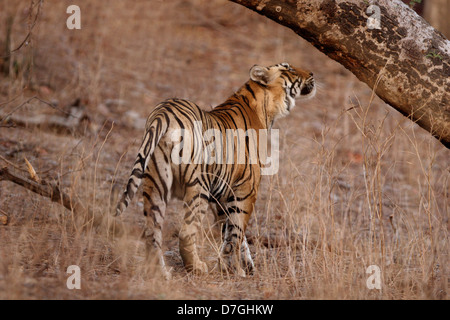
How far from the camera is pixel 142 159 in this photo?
3.82 metres

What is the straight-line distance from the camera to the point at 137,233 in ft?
16.4

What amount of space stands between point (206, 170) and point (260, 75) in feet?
3.47

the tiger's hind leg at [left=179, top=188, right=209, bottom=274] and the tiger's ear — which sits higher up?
the tiger's ear

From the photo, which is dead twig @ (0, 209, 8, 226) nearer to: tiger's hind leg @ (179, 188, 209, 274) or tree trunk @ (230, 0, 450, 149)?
tiger's hind leg @ (179, 188, 209, 274)

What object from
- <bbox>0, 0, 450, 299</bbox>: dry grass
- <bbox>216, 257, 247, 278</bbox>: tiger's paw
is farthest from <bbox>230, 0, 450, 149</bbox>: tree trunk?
<bbox>216, 257, 247, 278</bbox>: tiger's paw

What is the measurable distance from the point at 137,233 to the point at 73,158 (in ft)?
6.57

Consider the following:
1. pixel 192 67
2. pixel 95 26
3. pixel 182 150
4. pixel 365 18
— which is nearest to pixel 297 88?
pixel 365 18

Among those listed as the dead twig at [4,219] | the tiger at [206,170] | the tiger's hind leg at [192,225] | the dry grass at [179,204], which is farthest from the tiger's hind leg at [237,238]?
the dead twig at [4,219]

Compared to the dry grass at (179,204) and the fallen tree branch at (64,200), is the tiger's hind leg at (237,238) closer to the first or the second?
the dry grass at (179,204)

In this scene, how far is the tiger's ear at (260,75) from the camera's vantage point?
486cm

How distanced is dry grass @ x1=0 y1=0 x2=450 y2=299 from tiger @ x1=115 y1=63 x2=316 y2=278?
20 centimetres

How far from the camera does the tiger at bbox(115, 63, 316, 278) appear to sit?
13.3 feet

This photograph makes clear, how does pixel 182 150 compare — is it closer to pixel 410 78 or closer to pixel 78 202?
pixel 78 202
